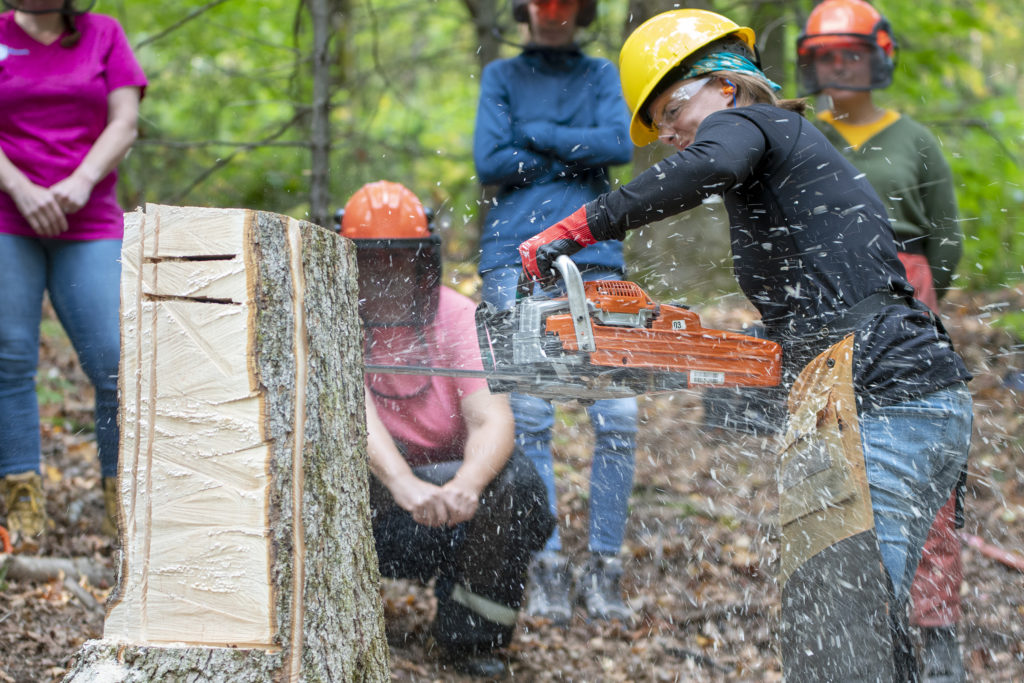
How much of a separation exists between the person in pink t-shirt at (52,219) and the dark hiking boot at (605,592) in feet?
5.79

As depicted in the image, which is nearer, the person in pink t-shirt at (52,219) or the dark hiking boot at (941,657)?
the dark hiking boot at (941,657)

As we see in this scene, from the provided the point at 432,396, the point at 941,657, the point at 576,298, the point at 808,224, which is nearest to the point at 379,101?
the point at 432,396

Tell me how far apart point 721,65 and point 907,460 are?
1170 mm

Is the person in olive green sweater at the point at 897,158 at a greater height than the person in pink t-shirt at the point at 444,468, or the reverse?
the person in olive green sweater at the point at 897,158

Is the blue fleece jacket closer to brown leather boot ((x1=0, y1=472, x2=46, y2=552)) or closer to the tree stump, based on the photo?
the tree stump

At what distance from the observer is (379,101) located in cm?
562

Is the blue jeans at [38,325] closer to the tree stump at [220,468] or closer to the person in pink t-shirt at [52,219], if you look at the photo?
the person in pink t-shirt at [52,219]

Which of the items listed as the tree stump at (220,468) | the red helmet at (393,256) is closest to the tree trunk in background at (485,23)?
the red helmet at (393,256)

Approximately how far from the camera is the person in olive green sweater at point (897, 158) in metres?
2.77

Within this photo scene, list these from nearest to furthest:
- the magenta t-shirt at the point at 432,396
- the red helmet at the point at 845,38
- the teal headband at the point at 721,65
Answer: the teal headband at the point at 721,65
the magenta t-shirt at the point at 432,396
the red helmet at the point at 845,38

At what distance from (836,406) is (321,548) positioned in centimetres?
128

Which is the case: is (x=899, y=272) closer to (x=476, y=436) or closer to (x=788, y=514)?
(x=788, y=514)

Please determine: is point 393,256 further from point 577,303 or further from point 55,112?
point 55,112

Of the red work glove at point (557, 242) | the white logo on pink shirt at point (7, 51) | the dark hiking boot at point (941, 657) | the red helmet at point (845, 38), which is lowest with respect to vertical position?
the dark hiking boot at point (941, 657)
